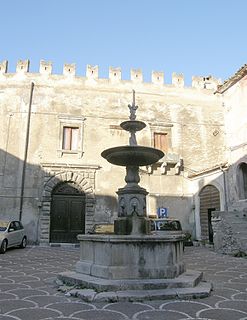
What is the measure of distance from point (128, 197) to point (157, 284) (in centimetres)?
211

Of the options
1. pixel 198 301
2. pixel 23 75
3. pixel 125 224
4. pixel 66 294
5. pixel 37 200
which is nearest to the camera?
pixel 198 301

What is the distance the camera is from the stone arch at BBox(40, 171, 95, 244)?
16672mm

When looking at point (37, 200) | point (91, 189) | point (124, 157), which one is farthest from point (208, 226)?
point (124, 157)

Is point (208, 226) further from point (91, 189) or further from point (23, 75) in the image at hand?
point (23, 75)

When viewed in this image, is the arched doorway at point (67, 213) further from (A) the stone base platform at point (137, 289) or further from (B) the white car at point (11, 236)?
(A) the stone base platform at point (137, 289)

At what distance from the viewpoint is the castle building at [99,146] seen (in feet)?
54.7

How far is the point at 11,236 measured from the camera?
44.2 feet

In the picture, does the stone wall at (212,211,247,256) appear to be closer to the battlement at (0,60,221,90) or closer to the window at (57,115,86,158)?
the window at (57,115,86,158)

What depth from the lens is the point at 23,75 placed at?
1870 centimetres

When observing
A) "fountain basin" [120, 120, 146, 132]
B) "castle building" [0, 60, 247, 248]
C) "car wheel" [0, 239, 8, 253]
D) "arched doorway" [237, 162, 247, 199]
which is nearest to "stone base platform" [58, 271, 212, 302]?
"fountain basin" [120, 120, 146, 132]

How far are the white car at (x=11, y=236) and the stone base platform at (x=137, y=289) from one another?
7.64m

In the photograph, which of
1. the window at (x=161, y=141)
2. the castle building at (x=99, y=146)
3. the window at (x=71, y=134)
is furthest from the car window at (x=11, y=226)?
the window at (x=161, y=141)

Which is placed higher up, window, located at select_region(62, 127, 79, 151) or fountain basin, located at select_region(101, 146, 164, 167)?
window, located at select_region(62, 127, 79, 151)

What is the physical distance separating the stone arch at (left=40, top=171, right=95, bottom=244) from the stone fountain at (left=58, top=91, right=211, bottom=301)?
34.4 feet
